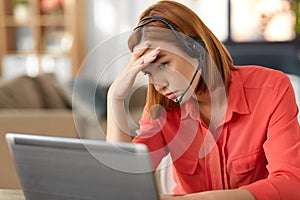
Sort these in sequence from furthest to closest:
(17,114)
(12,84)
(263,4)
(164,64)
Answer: (263,4)
(12,84)
(17,114)
(164,64)

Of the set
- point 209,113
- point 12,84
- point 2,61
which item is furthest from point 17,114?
point 2,61

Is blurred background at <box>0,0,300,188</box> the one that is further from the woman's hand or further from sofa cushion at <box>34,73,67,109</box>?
the woman's hand

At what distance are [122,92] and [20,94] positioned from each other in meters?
2.39

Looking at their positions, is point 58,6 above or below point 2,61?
above

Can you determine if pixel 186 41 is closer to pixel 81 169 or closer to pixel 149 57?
pixel 149 57

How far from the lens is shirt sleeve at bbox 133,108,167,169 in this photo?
1.40 m

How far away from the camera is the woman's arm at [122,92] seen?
46.8 inches

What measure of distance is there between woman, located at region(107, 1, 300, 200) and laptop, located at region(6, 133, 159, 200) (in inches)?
12.0

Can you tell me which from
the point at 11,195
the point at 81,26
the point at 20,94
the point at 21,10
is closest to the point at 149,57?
the point at 11,195

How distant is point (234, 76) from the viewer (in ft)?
4.56

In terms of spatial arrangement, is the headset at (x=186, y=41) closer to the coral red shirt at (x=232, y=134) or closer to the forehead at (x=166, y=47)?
the forehead at (x=166, y=47)

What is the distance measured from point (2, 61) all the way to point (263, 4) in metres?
2.54

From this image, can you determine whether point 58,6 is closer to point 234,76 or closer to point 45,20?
point 45,20

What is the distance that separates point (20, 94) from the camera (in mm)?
3590
